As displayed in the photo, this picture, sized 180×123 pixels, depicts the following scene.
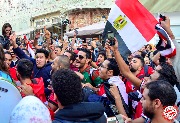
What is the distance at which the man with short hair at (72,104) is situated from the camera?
318 centimetres

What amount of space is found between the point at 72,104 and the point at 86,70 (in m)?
3.75

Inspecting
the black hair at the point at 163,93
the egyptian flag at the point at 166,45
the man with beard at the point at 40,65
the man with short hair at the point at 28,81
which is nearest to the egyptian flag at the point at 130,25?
the egyptian flag at the point at 166,45

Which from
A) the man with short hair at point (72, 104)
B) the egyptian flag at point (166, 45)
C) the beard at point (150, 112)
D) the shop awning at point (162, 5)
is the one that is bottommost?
the beard at point (150, 112)

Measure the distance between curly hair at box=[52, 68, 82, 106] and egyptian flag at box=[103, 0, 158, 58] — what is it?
249 centimetres

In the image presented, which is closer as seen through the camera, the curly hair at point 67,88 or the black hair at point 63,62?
the curly hair at point 67,88

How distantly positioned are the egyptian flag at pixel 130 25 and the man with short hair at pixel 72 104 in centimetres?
251

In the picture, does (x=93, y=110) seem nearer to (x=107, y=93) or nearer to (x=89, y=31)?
(x=107, y=93)

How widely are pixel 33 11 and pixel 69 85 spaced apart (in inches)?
1820

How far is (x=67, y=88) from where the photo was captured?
3346mm

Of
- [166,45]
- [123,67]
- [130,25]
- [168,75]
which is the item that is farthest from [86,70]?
[168,75]

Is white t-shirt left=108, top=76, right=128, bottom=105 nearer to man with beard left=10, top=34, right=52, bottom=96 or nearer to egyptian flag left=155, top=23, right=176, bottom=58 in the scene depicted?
egyptian flag left=155, top=23, right=176, bottom=58

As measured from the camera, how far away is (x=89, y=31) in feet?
67.9

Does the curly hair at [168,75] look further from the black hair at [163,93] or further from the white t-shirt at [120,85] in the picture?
the black hair at [163,93]

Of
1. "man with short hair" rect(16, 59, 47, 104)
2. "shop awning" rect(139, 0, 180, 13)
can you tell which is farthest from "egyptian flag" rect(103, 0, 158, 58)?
"shop awning" rect(139, 0, 180, 13)
